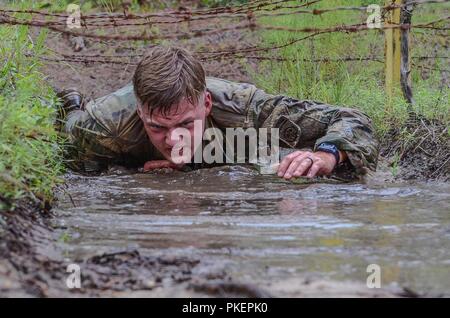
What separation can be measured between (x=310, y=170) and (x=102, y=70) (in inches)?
172

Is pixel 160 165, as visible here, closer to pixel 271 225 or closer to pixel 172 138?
pixel 172 138

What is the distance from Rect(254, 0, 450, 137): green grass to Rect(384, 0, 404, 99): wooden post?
90 mm

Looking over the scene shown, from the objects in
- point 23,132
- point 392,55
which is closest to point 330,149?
point 392,55

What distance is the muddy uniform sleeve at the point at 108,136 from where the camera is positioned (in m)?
5.96

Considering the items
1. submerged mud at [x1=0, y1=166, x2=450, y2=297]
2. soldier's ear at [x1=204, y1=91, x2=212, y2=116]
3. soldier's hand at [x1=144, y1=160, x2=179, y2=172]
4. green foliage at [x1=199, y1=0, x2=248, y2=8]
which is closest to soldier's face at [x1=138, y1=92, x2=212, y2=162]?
soldier's ear at [x1=204, y1=91, x2=212, y2=116]

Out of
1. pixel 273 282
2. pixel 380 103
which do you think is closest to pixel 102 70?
pixel 380 103

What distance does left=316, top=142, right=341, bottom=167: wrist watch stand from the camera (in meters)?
5.57

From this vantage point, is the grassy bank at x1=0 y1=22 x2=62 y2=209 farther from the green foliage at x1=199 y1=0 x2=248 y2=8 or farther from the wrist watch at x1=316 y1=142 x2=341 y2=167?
the green foliage at x1=199 y1=0 x2=248 y2=8

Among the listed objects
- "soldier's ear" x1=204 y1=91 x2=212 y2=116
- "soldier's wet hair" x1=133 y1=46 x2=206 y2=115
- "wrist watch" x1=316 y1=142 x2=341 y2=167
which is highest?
"soldier's wet hair" x1=133 y1=46 x2=206 y2=115

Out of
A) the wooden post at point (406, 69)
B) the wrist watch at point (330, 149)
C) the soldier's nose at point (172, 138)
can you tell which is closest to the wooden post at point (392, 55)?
the wooden post at point (406, 69)

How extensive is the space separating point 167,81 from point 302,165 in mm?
964
